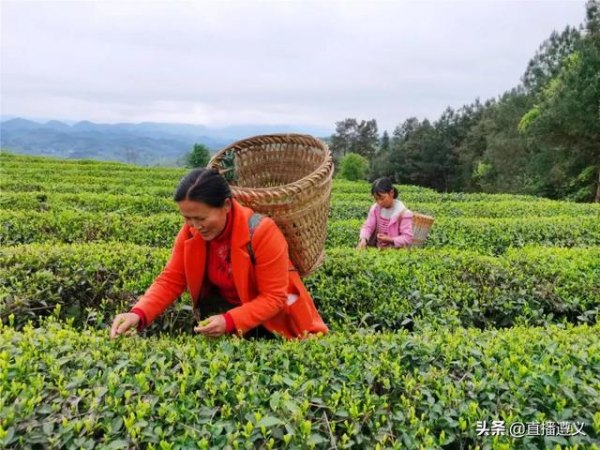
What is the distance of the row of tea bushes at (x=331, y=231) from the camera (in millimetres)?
6383

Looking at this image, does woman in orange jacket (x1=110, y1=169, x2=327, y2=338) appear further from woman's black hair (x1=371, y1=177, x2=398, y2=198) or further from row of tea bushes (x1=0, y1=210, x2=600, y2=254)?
row of tea bushes (x1=0, y1=210, x2=600, y2=254)

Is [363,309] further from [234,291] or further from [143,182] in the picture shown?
[143,182]

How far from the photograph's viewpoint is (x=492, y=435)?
2.04 metres

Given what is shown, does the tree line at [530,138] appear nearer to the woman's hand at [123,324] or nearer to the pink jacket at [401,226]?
the pink jacket at [401,226]

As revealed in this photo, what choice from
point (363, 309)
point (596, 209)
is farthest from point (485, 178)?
point (363, 309)

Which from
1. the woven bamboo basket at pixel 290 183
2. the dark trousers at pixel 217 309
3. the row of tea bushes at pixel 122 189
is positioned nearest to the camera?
the woven bamboo basket at pixel 290 183

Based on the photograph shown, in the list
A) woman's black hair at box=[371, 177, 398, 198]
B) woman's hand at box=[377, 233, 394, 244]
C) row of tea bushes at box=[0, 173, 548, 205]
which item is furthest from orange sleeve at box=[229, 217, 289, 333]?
row of tea bushes at box=[0, 173, 548, 205]

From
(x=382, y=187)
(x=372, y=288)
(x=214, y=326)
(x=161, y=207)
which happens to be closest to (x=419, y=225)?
(x=382, y=187)

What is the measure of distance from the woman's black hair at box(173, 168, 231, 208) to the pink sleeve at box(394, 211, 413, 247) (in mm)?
3231

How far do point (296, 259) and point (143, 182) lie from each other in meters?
16.6

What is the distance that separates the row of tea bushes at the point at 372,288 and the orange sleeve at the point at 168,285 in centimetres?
62

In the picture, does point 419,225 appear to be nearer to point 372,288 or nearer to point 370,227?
point 370,227

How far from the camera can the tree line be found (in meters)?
23.6

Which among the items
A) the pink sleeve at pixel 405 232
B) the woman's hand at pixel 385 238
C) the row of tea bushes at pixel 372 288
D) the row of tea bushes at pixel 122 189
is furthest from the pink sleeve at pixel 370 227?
the row of tea bushes at pixel 122 189
